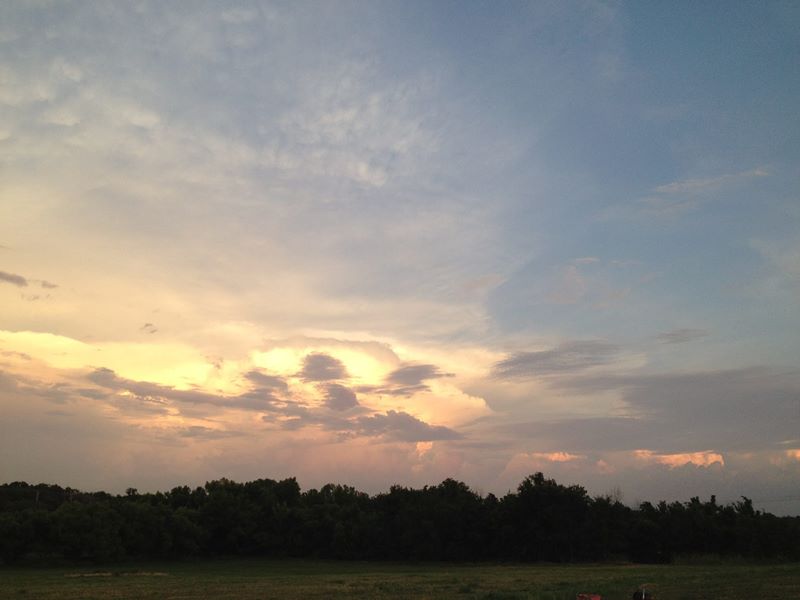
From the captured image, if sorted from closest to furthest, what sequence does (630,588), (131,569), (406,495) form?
(630,588) → (131,569) → (406,495)

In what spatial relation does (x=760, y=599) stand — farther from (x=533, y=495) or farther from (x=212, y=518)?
(x=212, y=518)

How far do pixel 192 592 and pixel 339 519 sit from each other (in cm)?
5747

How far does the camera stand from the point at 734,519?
8362cm

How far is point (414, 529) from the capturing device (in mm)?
89312

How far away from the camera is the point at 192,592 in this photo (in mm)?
39938

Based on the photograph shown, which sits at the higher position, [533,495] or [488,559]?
[533,495]

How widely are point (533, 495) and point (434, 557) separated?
51.0 ft

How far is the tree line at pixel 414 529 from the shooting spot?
7569cm

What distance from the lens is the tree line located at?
248ft

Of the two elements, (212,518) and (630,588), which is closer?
(630,588)

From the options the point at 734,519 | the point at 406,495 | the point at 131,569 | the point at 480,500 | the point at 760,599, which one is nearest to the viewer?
the point at 760,599

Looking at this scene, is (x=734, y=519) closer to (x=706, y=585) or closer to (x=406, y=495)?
(x=406, y=495)

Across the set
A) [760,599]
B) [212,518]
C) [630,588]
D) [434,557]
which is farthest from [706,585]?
[212,518]

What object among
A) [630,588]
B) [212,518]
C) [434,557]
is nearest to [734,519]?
[434,557]
